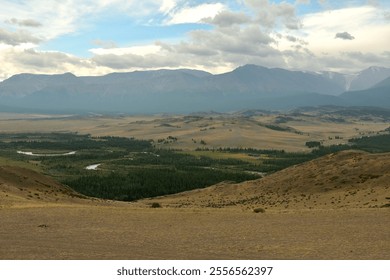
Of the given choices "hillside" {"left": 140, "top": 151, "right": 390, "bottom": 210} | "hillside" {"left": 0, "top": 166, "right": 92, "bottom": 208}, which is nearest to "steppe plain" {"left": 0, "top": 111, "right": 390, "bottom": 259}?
"hillside" {"left": 0, "top": 166, "right": 92, "bottom": 208}

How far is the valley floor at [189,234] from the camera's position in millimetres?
26812

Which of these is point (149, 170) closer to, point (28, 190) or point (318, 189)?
point (28, 190)

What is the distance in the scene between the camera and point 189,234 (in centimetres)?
3369

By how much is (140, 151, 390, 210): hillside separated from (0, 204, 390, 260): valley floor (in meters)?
13.0

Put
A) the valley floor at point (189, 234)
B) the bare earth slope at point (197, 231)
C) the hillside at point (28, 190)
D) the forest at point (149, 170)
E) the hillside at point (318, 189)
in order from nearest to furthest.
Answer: the valley floor at point (189, 234)
the bare earth slope at point (197, 231)
the hillside at point (28, 190)
the hillside at point (318, 189)
the forest at point (149, 170)

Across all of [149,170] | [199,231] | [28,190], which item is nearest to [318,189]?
[199,231]

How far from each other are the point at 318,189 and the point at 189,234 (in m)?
38.7

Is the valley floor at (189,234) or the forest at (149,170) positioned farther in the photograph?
the forest at (149,170)

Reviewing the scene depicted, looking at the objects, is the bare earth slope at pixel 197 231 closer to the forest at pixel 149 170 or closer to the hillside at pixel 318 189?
the hillside at pixel 318 189

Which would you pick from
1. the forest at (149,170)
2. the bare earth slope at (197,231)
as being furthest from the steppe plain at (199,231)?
the forest at (149,170)

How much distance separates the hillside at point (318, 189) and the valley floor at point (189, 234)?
13040mm

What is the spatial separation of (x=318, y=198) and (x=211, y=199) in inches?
885

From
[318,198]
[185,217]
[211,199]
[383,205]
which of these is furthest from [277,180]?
[185,217]

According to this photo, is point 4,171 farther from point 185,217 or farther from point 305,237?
point 305,237
